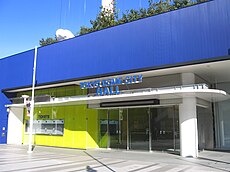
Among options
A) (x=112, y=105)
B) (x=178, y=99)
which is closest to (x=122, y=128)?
(x=112, y=105)

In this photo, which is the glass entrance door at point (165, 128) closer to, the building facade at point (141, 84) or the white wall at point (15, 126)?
the building facade at point (141, 84)

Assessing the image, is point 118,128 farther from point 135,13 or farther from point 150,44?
point 135,13

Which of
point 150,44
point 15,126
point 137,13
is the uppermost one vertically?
point 137,13

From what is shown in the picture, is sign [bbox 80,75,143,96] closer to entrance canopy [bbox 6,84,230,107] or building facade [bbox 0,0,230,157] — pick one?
building facade [bbox 0,0,230,157]

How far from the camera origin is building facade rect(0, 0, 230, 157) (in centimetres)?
1505

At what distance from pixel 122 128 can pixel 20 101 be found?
1112 cm

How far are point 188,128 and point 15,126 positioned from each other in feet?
59.3

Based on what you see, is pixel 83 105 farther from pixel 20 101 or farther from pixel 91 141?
pixel 20 101

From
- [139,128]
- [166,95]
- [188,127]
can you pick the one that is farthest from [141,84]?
[188,127]

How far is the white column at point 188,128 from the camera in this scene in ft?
51.3

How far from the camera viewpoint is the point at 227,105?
68.2 ft

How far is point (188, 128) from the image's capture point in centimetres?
1578

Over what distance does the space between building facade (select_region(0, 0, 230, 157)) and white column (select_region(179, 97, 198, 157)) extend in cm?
6

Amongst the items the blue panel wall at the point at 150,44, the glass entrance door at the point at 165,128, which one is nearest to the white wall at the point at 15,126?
the blue panel wall at the point at 150,44
